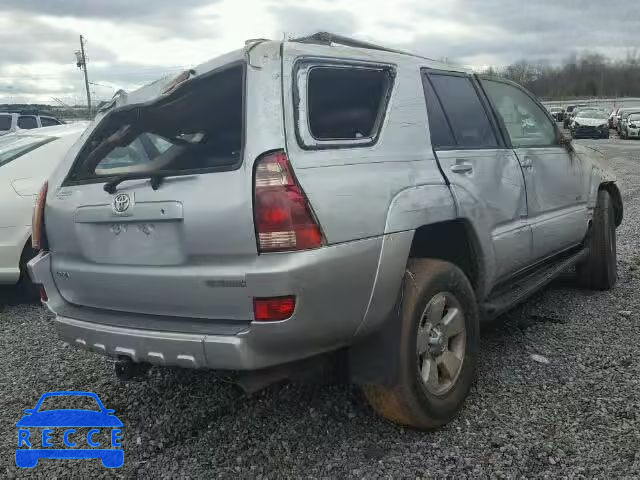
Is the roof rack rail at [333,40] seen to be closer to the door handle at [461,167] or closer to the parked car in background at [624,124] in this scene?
the door handle at [461,167]

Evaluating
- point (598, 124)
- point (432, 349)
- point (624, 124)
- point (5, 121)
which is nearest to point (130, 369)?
point (432, 349)

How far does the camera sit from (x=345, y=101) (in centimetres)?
277

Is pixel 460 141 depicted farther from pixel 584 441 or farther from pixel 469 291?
pixel 584 441

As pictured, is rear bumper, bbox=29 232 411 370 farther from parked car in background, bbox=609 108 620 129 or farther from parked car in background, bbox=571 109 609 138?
parked car in background, bbox=609 108 620 129

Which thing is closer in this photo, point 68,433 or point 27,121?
point 68,433

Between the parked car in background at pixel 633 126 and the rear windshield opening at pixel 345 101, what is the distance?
31.3 metres

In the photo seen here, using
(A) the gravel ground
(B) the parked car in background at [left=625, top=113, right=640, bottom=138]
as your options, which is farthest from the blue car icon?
(B) the parked car in background at [left=625, top=113, right=640, bottom=138]

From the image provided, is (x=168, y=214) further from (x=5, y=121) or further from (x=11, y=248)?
(x=5, y=121)

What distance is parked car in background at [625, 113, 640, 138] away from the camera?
30003 mm

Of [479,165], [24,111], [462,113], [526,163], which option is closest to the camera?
[479,165]

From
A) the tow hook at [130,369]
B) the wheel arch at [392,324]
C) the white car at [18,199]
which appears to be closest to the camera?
the wheel arch at [392,324]

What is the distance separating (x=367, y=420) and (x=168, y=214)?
Answer: 1484 mm

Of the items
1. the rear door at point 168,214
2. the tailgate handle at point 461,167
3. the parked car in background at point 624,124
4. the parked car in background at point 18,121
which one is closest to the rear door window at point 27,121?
the parked car in background at point 18,121

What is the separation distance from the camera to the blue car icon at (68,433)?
2.94m
